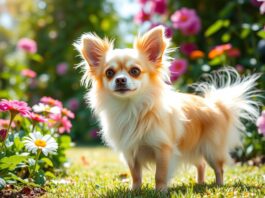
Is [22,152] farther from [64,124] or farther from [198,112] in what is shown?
[198,112]

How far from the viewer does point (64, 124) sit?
15.0 feet

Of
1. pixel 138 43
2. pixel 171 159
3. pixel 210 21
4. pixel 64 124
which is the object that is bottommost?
pixel 171 159

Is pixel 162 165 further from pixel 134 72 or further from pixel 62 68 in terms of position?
pixel 62 68

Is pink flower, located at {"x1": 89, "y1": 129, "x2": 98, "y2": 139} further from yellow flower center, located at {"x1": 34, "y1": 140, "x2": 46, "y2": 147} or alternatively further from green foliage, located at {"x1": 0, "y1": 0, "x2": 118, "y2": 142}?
yellow flower center, located at {"x1": 34, "y1": 140, "x2": 46, "y2": 147}

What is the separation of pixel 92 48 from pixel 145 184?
1314mm

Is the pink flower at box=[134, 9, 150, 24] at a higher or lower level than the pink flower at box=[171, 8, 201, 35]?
higher

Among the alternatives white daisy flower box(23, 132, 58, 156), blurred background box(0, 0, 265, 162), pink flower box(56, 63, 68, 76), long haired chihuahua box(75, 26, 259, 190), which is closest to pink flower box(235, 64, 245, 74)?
blurred background box(0, 0, 265, 162)

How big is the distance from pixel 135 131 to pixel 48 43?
847cm

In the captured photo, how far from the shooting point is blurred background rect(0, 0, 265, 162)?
20.5ft

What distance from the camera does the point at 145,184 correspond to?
412 centimetres

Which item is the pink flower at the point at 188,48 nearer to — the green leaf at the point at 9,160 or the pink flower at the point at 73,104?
the pink flower at the point at 73,104

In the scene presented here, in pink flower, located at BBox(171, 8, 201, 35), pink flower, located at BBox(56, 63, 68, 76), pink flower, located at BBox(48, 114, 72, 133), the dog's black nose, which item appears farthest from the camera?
pink flower, located at BBox(56, 63, 68, 76)

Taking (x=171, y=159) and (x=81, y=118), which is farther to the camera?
(x=81, y=118)

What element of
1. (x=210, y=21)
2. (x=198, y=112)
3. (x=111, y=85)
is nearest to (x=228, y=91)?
(x=198, y=112)
